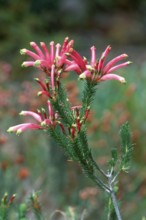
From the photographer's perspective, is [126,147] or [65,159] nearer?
[126,147]

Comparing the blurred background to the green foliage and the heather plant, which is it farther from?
the heather plant

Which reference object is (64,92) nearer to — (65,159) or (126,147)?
(126,147)

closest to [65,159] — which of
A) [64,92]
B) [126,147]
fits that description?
[126,147]

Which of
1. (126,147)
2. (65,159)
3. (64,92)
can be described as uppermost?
(65,159)

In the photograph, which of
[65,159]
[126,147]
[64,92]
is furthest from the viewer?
[65,159]

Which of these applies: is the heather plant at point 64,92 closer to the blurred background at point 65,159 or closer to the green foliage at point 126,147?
the green foliage at point 126,147

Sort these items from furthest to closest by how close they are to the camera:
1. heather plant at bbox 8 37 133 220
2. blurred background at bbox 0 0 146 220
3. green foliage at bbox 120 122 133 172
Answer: blurred background at bbox 0 0 146 220 < green foliage at bbox 120 122 133 172 < heather plant at bbox 8 37 133 220

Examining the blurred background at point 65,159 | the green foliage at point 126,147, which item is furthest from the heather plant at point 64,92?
the blurred background at point 65,159

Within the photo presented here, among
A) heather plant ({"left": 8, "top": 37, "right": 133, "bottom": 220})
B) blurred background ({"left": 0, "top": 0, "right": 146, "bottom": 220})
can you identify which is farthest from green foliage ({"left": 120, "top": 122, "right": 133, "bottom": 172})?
blurred background ({"left": 0, "top": 0, "right": 146, "bottom": 220})

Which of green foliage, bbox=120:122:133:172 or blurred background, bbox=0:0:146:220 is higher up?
blurred background, bbox=0:0:146:220

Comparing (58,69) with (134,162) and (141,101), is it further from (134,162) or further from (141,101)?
(141,101)

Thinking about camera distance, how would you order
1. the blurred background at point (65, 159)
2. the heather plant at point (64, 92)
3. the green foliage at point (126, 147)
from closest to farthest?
the heather plant at point (64, 92)
the green foliage at point (126, 147)
the blurred background at point (65, 159)

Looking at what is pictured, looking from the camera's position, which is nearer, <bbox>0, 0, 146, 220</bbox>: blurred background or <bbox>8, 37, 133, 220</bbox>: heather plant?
<bbox>8, 37, 133, 220</bbox>: heather plant
